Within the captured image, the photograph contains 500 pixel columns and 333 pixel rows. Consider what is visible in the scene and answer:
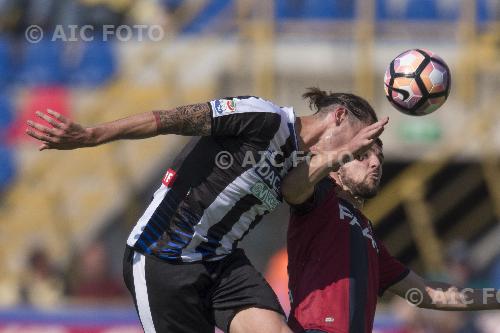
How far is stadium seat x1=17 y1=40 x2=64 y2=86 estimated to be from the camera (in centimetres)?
1498

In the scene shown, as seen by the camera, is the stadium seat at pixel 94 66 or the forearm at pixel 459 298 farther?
the stadium seat at pixel 94 66

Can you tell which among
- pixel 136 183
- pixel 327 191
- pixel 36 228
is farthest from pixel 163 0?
pixel 327 191

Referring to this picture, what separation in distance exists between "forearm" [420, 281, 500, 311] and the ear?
1345 millimetres

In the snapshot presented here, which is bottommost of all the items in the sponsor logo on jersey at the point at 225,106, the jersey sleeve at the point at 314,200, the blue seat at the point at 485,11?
the jersey sleeve at the point at 314,200

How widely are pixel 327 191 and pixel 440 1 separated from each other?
→ 10128 mm

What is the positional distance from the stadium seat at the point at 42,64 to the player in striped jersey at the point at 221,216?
8.85 metres

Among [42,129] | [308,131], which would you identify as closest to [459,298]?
[308,131]

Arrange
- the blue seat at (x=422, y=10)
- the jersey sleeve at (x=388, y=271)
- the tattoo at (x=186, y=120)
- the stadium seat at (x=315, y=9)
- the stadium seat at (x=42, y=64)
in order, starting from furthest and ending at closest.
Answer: the blue seat at (x=422, y=10) → the stadium seat at (x=315, y=9) → the stadium seat at (x=42, y=64) → the jersey sleeve at (x=388, y=271) → the tattoo at (x=186, y=120)

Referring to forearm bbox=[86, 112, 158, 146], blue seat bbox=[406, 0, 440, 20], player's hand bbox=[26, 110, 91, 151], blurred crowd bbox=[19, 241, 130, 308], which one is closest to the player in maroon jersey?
forearm bbox=[86, 112, 158, 146]

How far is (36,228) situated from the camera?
14023mm

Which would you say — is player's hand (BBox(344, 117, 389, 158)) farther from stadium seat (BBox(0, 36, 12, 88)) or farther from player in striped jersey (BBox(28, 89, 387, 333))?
stadium seat (BBox(0, 36, 12, 88))

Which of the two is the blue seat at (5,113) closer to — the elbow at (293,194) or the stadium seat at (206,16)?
the stadium seat at (206,16)

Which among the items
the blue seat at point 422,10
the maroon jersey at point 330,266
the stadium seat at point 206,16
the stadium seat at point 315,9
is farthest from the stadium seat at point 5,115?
the maroon jersey at point 330,266

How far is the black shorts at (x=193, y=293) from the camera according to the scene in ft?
20.6
